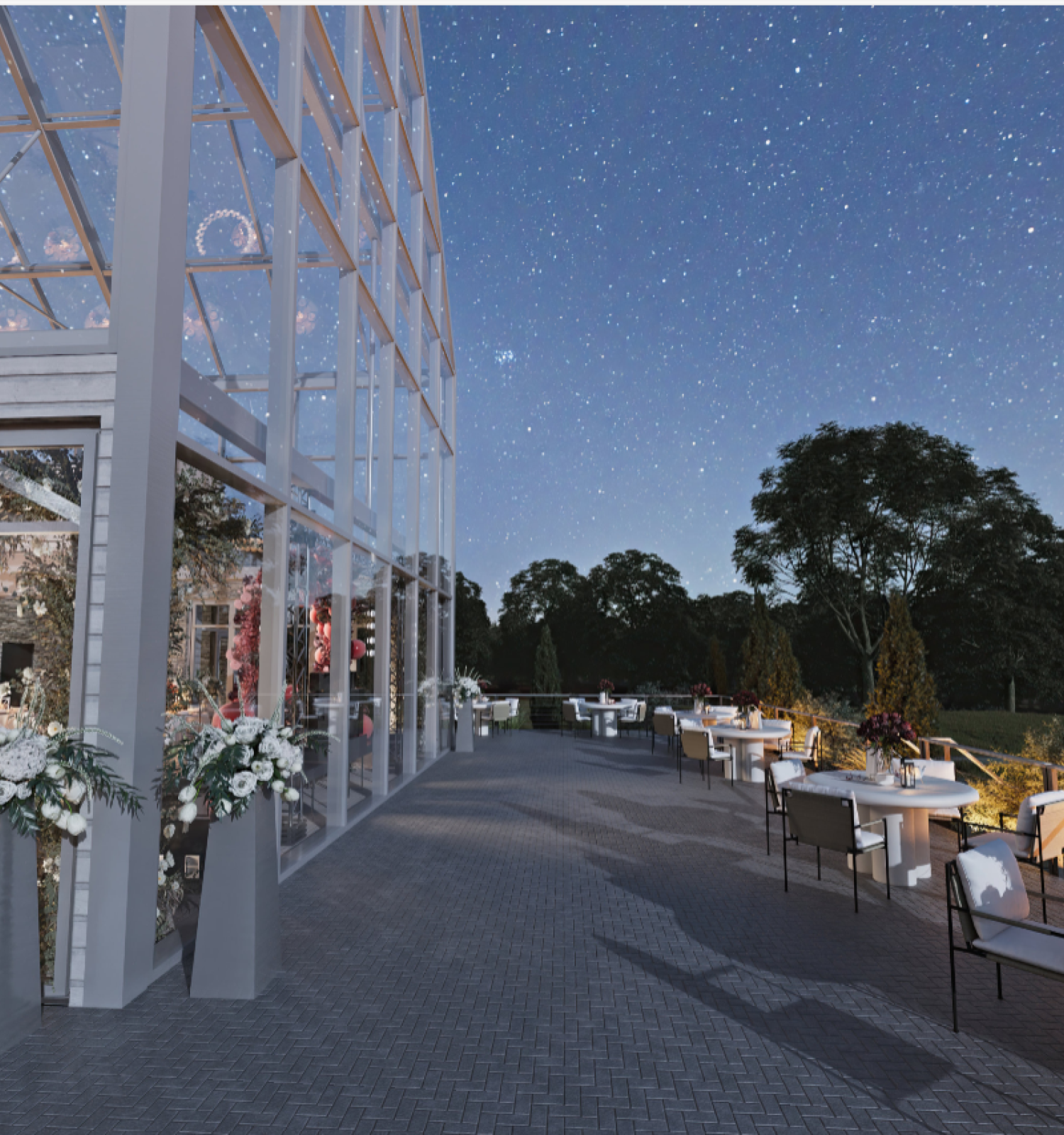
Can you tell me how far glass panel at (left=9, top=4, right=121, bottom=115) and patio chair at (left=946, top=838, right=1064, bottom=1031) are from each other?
5743 mm

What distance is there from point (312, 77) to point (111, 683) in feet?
19.7

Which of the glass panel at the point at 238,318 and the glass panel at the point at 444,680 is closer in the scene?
the glass panel at the point at 238,318

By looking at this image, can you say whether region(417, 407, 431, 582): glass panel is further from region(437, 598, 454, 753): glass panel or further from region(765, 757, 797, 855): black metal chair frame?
region(765, 757, 797, 855): black metal chair frame

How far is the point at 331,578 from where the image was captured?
662cm

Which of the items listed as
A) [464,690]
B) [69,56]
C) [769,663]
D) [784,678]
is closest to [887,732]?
[69,56]

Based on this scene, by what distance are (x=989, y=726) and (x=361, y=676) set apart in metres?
19.2

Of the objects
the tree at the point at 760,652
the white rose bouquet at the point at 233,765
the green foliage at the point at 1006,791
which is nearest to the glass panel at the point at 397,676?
the white rose bouquet at the point at 233,765

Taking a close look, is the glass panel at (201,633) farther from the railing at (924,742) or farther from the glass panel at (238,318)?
the railing at (924,742)

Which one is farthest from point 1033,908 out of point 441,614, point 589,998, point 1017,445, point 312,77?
point 1017,445

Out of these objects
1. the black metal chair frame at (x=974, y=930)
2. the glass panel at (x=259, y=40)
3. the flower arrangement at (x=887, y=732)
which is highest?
the glass panel at (x=259, y=40)

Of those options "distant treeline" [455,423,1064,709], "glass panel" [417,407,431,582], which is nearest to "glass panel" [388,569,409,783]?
"glass panel" [417,407,431,582]

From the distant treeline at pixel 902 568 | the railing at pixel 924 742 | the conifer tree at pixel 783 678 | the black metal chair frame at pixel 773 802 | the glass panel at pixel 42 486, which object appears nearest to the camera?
the glass panel at pixel 42 486

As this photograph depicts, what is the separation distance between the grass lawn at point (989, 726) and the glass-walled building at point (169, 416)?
18414 millimetres

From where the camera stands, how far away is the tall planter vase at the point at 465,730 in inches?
498
